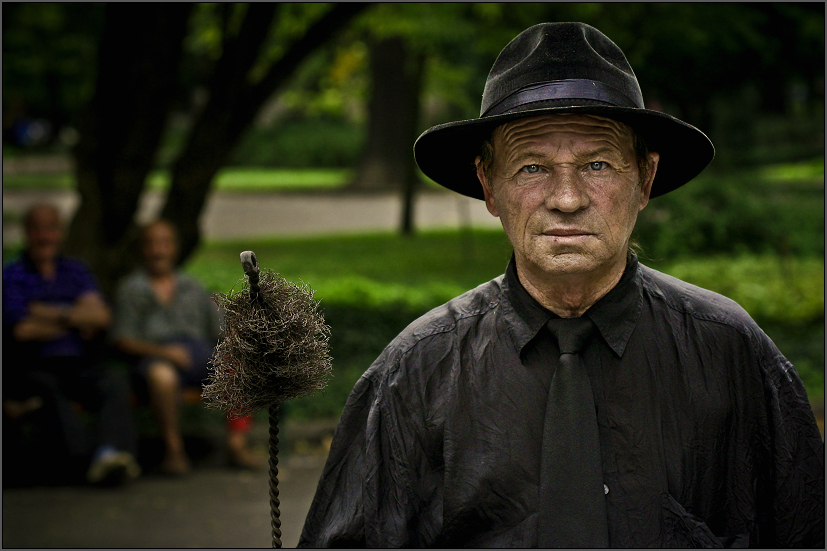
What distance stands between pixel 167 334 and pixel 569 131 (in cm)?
514

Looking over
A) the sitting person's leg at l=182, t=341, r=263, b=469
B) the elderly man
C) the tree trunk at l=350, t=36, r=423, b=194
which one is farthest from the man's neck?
the tree trunk at l=350, t=36, r=423, b=194

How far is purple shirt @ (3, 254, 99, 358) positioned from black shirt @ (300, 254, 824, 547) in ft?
15.2

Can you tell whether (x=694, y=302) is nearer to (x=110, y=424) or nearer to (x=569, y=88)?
(x=569, y=88)

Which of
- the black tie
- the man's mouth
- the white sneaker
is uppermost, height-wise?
the man's mouth

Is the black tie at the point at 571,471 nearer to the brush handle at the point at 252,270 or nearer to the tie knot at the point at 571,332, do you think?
the tie knot at the point at 571,332

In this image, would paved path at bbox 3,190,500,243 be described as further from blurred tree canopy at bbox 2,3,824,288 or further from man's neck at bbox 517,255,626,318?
man's neck at bbox 517,255,626,318

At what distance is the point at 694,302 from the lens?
8.12ft

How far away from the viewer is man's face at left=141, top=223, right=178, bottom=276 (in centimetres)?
690

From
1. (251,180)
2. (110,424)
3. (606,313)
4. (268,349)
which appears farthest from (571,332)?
(251,180)

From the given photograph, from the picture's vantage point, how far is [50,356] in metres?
6.52

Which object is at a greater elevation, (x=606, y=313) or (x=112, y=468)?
(x=606, y=313)

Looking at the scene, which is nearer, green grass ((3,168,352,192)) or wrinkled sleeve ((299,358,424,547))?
wrinkled sleeve ((299,358,424,547))

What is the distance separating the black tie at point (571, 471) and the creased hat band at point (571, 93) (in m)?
0.66

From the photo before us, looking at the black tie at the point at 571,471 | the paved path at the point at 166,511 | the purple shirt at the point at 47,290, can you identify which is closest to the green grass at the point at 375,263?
the purple shirt at the point at 47,290
